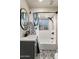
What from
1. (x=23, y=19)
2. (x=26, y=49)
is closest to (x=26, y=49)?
(x=26, y=49)

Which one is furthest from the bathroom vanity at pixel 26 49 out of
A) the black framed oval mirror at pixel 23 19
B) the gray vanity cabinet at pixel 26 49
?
the black framed oval mirror at pixel 23 19

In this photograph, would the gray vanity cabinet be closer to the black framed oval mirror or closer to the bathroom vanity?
the bathroom vanity

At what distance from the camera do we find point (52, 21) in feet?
24.9

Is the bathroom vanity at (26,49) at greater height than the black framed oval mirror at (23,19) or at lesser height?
lesser

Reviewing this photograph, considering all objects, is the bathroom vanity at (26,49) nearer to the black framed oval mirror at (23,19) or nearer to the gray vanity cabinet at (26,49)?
the gray vanity cabinet at (26,49)

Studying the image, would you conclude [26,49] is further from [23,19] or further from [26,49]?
[23,19]

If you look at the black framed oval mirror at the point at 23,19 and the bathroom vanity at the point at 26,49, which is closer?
the bathroom vanity at the point at 26,49

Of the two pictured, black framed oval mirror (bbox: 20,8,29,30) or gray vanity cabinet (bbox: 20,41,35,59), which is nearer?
gray vanity cabinet (bbox: 20,41,35,59)

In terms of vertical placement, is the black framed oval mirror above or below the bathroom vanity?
above

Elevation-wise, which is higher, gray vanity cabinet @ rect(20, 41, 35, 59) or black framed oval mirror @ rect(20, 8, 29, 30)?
black framed oval mirror @ rect(20, 8, 29, 30)

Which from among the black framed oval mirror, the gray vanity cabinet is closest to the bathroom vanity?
the gray vanity cabinet
